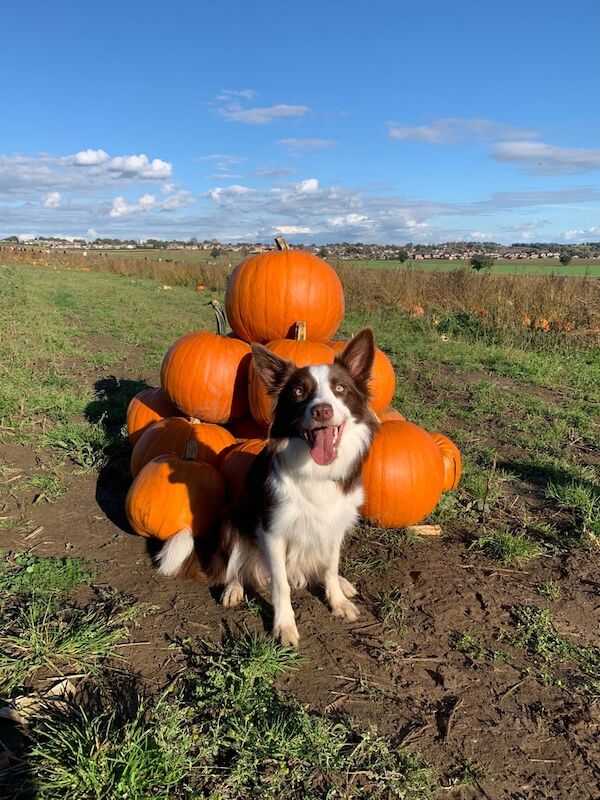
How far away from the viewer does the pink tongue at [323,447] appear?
310 centimetres

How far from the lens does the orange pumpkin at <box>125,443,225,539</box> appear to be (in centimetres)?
410

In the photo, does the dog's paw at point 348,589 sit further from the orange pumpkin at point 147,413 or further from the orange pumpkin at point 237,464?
the orange pumpkin at point 147,413

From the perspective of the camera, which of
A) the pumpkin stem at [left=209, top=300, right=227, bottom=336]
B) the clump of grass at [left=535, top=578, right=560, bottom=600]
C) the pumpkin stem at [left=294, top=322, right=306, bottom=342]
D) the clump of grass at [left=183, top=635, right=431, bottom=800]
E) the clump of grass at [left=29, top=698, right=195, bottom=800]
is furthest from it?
the pumpkin stem at [left=209, top=300, right=227, bottom=336]

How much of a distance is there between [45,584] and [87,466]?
6.55 ft

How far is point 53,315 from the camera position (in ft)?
50.0

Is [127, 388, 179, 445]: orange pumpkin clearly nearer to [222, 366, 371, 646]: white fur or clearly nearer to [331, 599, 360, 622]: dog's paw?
[222, 366, 371, 646]: white fur

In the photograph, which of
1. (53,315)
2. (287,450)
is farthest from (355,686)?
(53,315)

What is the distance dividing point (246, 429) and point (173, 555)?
1.71 metres

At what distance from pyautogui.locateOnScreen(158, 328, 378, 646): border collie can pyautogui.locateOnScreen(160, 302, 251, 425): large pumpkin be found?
147cm

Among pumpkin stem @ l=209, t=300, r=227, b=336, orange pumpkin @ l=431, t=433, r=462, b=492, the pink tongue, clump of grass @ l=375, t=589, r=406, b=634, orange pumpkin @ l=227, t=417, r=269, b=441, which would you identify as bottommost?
clump of grass @ l=375, t=589, r=406, b=634

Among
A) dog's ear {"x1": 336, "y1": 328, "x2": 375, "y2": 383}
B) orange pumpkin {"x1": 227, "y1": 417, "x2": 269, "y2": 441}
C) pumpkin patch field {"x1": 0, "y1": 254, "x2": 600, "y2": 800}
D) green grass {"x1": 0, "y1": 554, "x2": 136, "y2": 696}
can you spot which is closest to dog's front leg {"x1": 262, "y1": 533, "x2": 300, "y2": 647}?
pumpkin patch field {"x1": 0, "y1": 254, "x2": 600, "y2": 800}

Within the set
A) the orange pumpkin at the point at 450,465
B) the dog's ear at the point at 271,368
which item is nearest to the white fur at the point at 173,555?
the dog's ear at the point at 271,368

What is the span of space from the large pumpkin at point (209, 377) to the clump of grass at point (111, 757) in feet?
9.59

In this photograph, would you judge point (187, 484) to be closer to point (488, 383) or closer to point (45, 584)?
point (45, 584)
